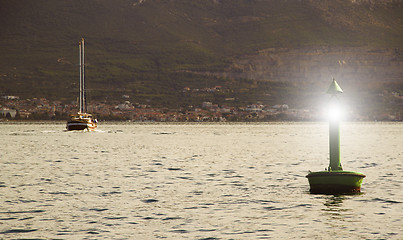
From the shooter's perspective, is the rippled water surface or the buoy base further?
the buoy base

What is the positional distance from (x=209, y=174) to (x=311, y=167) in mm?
10639

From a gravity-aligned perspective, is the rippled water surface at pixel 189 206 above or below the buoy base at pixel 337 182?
below

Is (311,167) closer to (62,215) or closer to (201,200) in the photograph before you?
(201,200)

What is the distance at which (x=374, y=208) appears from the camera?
77.6ft

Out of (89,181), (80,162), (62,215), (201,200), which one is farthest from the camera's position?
(80,162)

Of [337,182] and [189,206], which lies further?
[337,182]

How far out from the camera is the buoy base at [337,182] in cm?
2683

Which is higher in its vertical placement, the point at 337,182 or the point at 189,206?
the point at 337,182

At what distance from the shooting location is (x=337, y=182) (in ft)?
88.1

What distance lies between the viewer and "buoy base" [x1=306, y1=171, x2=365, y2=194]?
26.8m

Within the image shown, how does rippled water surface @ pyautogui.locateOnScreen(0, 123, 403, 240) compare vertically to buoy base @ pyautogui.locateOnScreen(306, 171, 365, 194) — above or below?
below

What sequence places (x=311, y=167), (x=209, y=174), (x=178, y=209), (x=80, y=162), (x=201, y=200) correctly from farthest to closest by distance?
(x=80, y=162), (x=311, y=167), (x=209, y=174), (x=201, y=200), (x=178, y=209)

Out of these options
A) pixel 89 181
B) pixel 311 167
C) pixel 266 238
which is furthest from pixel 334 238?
pixel 311 167

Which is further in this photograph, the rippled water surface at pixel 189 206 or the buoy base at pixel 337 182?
the buoy base at pixel 337 182
